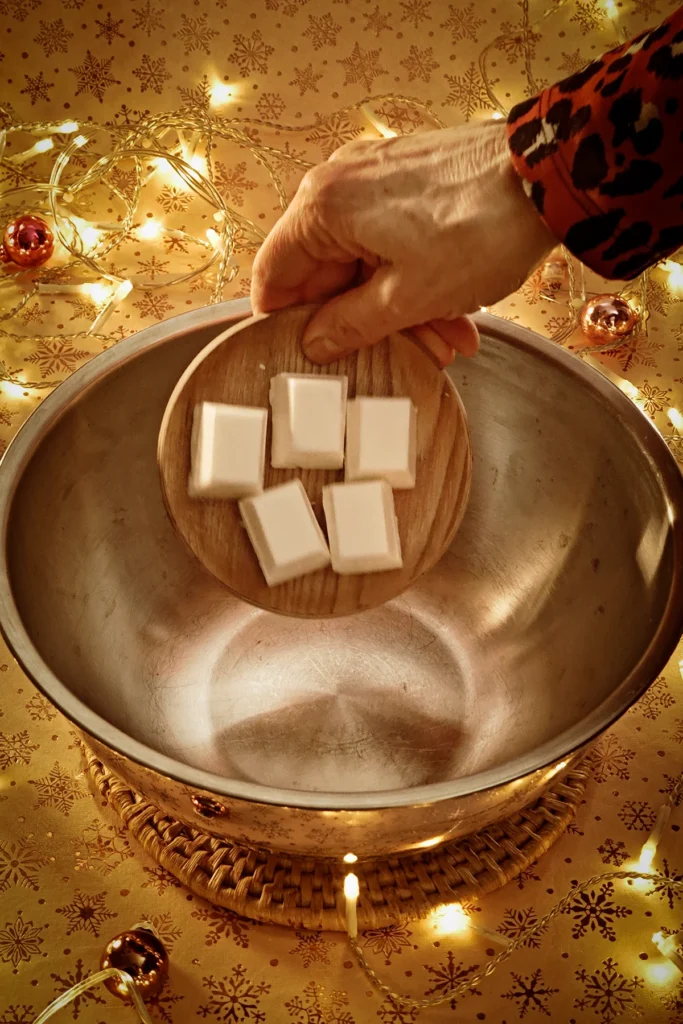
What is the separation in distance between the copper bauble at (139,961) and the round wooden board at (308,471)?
33cm

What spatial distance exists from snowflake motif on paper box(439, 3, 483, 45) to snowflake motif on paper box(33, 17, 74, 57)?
1.98ft

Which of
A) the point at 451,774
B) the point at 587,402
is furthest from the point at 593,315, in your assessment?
the point at 451,774

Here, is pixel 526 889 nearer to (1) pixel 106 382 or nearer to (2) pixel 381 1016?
(2) pixel 381 1016

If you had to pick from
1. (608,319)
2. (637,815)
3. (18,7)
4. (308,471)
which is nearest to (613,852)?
(637,815)

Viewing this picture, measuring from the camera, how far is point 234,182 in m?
1.46

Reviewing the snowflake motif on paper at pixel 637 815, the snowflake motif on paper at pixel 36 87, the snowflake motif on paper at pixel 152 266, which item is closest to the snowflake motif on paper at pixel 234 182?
the snowflake motif on paper at pixel 152 266

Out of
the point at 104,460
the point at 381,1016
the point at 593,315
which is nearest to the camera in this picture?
the point at 381,1016

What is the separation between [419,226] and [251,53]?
35.7 inches

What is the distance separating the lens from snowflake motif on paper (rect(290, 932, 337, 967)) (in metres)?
0.83

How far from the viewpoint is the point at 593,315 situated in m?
1.31

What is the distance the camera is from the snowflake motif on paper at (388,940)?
838mm

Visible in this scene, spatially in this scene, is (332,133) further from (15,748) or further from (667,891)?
(667,891)

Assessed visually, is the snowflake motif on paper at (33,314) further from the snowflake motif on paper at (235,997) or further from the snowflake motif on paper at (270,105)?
the snowflake motif on paper at (235,997)

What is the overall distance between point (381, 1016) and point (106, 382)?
68cm
